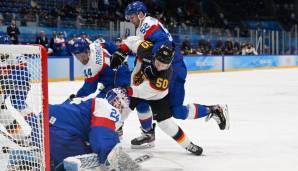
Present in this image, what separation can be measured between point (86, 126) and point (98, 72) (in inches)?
52.5

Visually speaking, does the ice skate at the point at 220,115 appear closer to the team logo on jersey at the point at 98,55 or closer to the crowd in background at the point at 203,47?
the team logo on jersey at the point at 98,55

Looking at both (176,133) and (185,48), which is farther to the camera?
(185,48)

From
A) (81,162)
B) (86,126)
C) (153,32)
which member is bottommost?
(81,162)

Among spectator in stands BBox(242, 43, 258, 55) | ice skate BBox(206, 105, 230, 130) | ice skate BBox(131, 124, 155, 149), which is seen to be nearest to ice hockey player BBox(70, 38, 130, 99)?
ice skate BBox(131, 124, 155, 149)

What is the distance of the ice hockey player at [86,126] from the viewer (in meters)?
2.66

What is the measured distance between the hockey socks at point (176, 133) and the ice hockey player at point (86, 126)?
1.01 m

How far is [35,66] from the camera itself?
2.59 m

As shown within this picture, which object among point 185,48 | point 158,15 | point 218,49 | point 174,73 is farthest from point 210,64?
point 174,73

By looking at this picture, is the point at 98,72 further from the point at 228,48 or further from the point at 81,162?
the point at 228,48

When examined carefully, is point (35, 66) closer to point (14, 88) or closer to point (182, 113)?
point (14, 88)

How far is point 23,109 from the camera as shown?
9.15 ft

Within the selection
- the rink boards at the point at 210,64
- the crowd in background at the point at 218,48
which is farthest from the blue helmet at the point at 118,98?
the crowd in background at the point at 218,48

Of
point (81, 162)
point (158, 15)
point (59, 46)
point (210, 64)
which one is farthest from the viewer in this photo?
point (158, 15)

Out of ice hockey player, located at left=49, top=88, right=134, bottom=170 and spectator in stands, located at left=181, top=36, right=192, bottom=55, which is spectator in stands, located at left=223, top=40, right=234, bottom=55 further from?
ice hockey player, located at left=49, top=88, right=134, bottom=170
